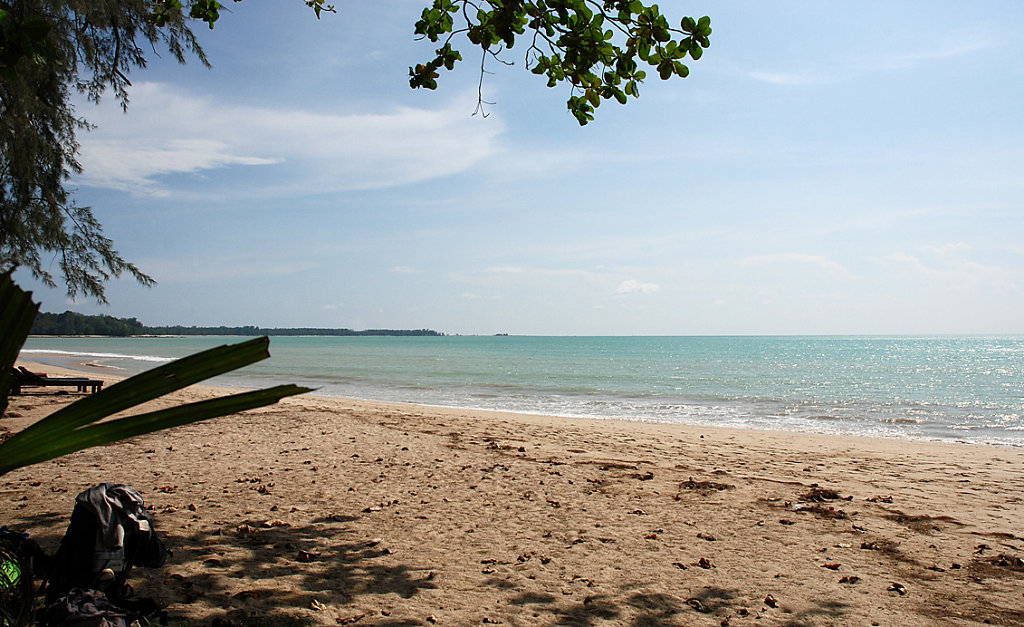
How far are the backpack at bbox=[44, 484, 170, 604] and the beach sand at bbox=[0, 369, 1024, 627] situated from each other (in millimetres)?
320

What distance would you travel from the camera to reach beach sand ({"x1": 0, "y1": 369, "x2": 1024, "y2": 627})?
11.6 feet

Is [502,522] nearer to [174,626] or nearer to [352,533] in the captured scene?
[352,533]

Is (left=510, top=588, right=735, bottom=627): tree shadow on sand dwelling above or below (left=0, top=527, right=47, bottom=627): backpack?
below

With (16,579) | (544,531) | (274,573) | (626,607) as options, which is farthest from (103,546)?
(544,531)

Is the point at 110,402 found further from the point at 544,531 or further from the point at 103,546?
the point at 544,531

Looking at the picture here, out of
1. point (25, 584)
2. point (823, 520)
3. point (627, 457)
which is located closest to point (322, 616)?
point (25, 584)

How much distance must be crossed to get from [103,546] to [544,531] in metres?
3.00

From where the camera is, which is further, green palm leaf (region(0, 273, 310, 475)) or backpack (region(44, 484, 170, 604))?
backpack (region(44, 484, 170, 604))

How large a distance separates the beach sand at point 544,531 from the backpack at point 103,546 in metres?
0.32

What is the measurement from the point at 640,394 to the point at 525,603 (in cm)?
2049

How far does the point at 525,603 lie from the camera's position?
3.54 metres

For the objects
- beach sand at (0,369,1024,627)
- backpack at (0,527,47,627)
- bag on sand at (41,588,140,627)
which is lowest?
beach sand at (0,369,1024,627)

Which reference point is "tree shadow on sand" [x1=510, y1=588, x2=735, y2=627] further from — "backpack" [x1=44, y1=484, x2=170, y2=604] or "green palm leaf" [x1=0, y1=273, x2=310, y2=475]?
"green palm leaf" [x1=0, y1=273, x2=310, y2=475]

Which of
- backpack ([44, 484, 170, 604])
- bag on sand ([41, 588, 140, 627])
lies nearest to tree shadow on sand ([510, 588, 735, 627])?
bag on sand ([41, 588, 140, 627])
